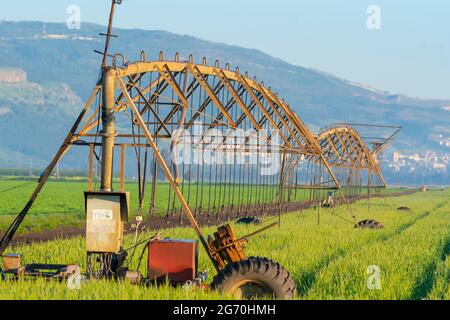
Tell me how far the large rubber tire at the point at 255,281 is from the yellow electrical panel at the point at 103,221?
2.32 metres

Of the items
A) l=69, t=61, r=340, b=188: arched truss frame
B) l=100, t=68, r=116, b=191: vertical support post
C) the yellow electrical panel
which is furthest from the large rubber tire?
l=69, t=61, r=340, b=188: arched truss frame

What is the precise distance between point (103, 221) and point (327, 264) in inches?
328

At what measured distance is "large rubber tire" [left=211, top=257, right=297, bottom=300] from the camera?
14.4m

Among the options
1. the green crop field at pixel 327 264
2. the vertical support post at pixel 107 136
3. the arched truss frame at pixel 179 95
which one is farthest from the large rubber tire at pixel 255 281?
the arched truss frame at pixel 179 95

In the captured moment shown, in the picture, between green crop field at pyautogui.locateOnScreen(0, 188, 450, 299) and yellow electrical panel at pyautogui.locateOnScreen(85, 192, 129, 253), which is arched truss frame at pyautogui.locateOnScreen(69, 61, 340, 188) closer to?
yellow electrical panel at pyautogui.locateOnScreen(85, 192, 129, 253)

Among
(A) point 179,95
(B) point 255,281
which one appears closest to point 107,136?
(B) point 255,281

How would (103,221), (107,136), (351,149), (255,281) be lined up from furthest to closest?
(351,149) → (107,136) → (103,221) → (255,281)

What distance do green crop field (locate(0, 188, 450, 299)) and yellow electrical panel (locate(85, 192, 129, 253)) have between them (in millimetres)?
823

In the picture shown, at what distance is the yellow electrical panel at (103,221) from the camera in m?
15.6

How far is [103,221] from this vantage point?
15.7 metres

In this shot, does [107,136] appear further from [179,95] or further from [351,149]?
[351,149]
